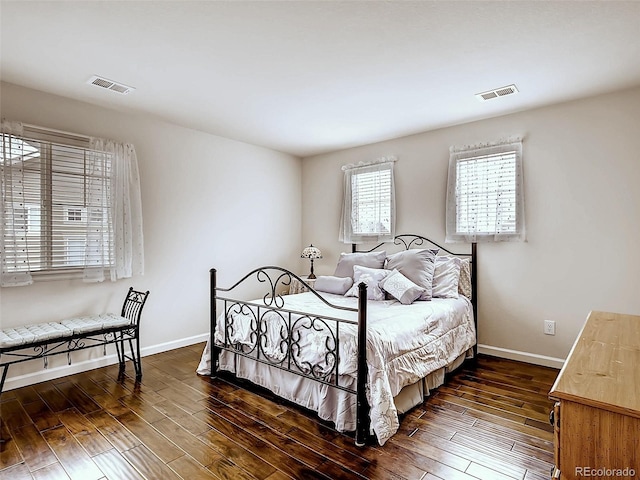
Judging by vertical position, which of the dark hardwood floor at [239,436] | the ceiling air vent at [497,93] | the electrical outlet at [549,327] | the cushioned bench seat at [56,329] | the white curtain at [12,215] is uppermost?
the ceiling air vent at [497,93]

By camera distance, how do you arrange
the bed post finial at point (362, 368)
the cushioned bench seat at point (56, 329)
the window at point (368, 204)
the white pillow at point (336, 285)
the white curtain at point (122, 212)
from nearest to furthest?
the bed post finial at point (362, 368) < the cushioned bench seat at point (56, 329) < the white curtain at point (122, 212) < the white pillow at point (336, 285) < the window at point (368, 204)

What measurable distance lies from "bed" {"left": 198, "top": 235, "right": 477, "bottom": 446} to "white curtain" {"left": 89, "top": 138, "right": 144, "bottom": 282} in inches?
40.8

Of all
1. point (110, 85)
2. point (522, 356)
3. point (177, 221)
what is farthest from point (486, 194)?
point (110, 85)

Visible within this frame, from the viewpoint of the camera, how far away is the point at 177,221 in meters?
4.14

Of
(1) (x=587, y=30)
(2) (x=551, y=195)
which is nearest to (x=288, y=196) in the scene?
(2) (x=551, y=195)

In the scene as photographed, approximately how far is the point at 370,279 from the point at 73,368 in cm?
289

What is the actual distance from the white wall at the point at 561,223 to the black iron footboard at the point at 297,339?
1.91 m

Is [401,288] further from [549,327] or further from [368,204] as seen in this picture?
[368,204]

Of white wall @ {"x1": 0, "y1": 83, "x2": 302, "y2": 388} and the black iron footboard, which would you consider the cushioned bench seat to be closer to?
white wall @ {"x1": 0, "y1": 83, "x2": 302, "y2": 388}

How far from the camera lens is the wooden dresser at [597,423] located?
0.94 m

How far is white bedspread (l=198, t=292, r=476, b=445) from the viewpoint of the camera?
221 cm

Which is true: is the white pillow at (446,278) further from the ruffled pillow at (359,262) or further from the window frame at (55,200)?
the window frame at (55,200)

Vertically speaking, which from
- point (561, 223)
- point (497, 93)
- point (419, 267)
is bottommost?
point (419, 267)

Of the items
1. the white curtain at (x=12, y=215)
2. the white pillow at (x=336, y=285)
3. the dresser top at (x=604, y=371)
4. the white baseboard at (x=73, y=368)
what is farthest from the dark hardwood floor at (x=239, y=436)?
the white pillow at (x=336, y=285)
